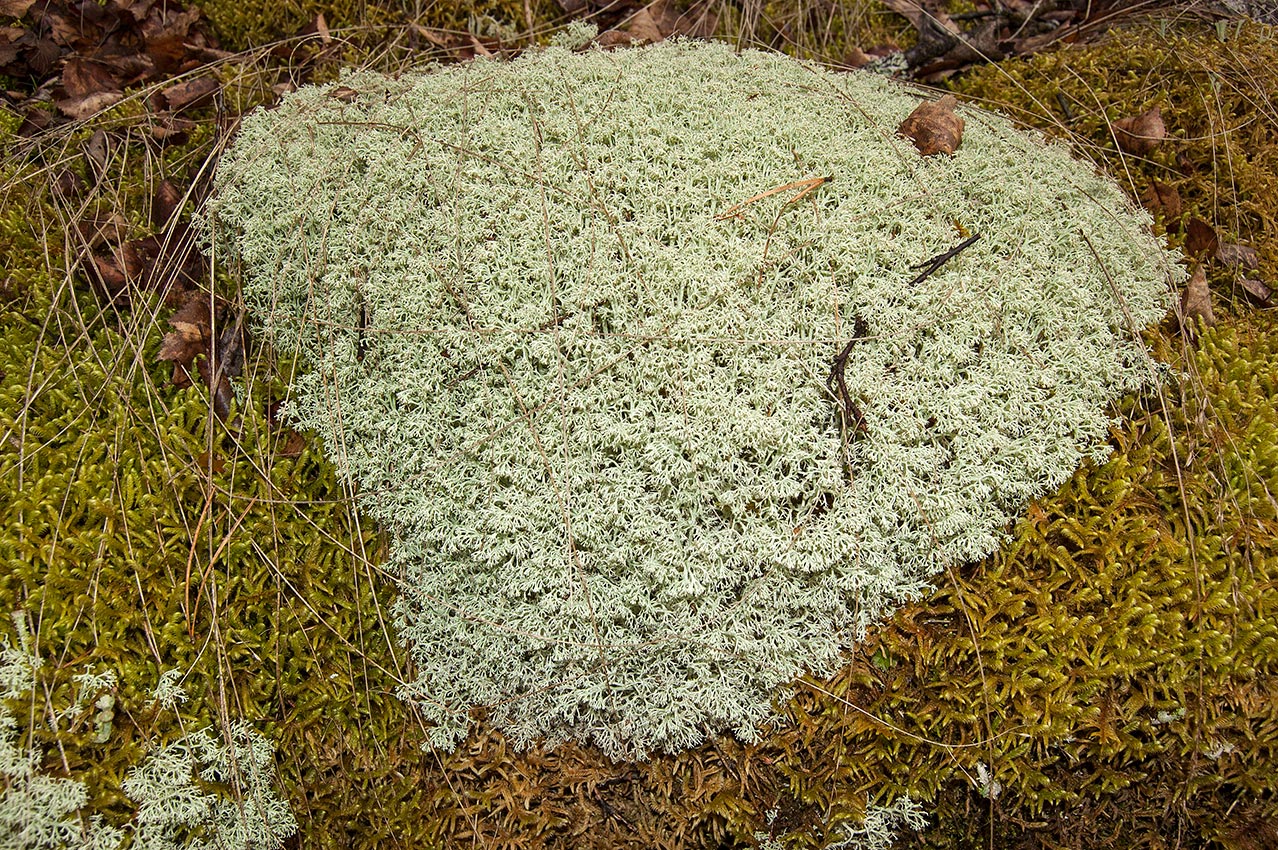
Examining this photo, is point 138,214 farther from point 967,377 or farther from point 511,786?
point 967,377

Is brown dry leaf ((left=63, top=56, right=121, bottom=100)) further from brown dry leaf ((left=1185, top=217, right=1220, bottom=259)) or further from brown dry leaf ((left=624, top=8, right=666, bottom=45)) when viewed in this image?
brown dry leaf ((left=1185, top=217, right=1220, bottom=259))

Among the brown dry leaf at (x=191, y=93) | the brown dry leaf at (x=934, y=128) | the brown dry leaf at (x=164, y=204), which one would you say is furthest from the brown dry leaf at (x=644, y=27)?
the brown dry leaf at (x=164, y=204)

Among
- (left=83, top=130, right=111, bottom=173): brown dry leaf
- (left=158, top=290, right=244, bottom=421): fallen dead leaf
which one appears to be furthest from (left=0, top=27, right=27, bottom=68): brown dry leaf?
(left=158, top=290, right=244, bottom=421): fallen dead leaf

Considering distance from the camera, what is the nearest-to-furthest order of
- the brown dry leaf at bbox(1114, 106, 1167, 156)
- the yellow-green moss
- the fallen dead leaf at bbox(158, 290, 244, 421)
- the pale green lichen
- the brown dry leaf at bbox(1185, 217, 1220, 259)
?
the pale green lichen < the yellow-green moss < the fallen dead leaf at bbox(158, 290, 244, 421) < the brown dry leaf at bbox(1185, 217, 1220, 259) < the brown dry leaf at bbox(1114, 106, 1167, 156)

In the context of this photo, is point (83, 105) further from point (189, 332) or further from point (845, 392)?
point (845, 392)

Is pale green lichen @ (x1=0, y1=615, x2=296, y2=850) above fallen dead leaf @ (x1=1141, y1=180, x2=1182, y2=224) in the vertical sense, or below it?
below

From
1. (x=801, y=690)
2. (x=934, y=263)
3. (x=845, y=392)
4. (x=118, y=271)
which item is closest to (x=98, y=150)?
(x=118, y=271)

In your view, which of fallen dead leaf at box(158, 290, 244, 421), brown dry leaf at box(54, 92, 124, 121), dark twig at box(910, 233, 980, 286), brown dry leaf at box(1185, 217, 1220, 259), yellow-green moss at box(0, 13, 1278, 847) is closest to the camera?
yellow-green moss at box(0, 13, 1278, 847)
